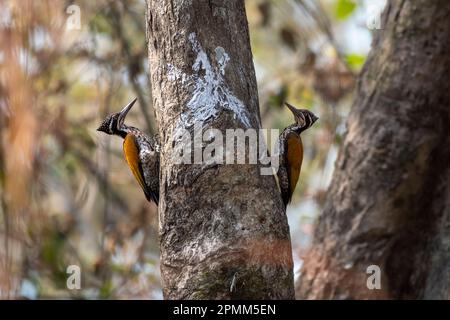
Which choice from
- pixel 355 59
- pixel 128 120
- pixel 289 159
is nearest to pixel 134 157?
pixel 289 159

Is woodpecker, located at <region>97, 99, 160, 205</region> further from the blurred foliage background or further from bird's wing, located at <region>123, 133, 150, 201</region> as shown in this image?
the blurred foliage background

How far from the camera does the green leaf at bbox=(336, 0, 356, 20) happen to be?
8875 mm

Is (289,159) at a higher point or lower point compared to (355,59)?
lower

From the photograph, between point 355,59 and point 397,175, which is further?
point 355,59

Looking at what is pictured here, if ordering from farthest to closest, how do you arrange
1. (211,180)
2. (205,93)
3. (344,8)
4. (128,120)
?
1. (128,120)
2. (344,8)
3. (205,93)
4. (211,180)

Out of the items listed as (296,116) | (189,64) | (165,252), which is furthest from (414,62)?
(165,252)

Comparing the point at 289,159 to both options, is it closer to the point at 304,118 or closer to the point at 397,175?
the point at 304,118

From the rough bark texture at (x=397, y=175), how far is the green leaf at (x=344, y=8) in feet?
5.91

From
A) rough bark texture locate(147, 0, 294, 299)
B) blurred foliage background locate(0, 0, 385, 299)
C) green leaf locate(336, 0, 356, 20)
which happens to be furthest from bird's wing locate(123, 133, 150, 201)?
green leaf locate(336, 0, 356, 20)

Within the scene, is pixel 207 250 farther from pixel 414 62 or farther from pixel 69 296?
pixel 69 296

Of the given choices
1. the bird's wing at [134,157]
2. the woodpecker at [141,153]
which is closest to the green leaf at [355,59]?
the woodpecker at [141,153]

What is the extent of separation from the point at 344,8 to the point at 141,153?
4225 mm

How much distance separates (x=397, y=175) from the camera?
676 cm

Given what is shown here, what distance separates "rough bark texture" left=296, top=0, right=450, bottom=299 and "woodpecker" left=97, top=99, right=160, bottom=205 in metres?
2.10
